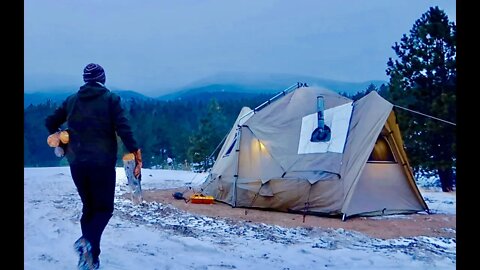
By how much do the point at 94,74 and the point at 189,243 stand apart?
1011 mm

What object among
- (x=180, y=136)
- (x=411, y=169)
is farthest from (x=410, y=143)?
(x=180, y=136)

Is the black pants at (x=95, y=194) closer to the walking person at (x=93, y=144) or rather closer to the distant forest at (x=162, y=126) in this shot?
the walking person at (x=93, y=144)

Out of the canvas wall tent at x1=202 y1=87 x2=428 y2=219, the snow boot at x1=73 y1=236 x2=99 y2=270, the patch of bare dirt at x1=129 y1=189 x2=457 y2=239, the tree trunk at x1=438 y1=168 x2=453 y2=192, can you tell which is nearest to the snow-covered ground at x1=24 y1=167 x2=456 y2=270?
the snow boot at x1=73 y1=236 x2=99 y2=270

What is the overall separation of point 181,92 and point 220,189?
177 centimetres

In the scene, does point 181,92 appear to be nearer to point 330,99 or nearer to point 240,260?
point 240,260

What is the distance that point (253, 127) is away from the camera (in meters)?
4.28

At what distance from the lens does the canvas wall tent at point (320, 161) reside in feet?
12.5

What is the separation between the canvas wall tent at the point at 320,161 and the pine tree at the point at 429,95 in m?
0.41

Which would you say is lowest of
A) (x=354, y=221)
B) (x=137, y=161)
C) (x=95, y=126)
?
(x=354, y=221)

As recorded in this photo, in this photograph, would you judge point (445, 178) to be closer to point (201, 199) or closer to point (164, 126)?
point (201, 199)

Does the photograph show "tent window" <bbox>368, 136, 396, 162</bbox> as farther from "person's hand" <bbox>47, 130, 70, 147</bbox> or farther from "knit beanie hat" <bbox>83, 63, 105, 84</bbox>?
"person's hand" <bbox>47, 130, 70, 147</bbox>

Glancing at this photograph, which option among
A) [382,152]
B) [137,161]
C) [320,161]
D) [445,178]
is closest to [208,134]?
[320,161]

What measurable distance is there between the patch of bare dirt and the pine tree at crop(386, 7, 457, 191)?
0.64 metres

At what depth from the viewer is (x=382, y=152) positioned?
4.06 metres
